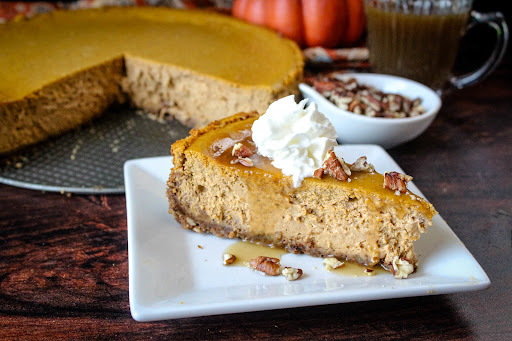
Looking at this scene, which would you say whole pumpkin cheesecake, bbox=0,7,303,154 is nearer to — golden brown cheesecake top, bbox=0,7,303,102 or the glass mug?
golden brown cheesecake top, bbox=0,7,303,102

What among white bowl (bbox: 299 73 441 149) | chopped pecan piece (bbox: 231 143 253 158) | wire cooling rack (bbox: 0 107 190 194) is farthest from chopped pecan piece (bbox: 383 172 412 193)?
wire cooling rack (bbox: 0 107 190 194)

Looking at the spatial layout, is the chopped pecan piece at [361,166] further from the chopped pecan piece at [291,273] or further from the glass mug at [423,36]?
the glass mug at [423,36]

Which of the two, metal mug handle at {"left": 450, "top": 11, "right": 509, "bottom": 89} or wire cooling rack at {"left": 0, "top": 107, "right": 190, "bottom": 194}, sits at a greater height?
metal mug handle at {"left": 450, "top": 11, "right": 509, "bottom": 89}

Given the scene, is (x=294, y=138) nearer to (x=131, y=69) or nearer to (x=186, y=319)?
(x=186, y=319)

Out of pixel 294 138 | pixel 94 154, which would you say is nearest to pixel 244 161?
pixel 294 138

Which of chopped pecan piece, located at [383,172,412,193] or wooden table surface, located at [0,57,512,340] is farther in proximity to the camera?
chopped pecan piece, located at [383,172,412,193]

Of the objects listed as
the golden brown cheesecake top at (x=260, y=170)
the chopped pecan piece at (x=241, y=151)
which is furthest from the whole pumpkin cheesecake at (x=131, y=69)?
the chopped pecan piece at (x=241, y=151)
